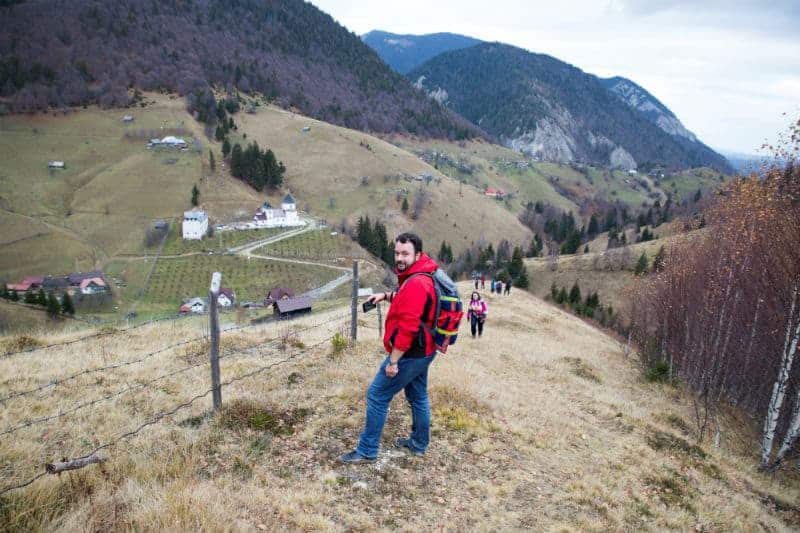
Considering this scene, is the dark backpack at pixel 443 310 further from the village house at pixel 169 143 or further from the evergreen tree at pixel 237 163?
the village house at pixel 169 143

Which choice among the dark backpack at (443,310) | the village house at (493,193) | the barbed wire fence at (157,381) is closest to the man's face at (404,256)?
the dark backpack at (443,310)

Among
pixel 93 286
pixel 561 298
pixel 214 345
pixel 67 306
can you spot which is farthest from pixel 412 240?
pixel 93 286

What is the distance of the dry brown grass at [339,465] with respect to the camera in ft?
15.3

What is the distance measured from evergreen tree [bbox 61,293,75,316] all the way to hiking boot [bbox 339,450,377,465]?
228 feet

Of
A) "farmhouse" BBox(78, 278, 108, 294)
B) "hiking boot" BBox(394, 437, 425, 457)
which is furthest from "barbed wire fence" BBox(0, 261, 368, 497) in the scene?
"farmhouse" BBox(78, 278, 108, 294)

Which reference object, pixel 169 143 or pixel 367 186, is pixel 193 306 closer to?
pixel 367 186

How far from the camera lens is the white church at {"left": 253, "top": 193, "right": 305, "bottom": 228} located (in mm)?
100625

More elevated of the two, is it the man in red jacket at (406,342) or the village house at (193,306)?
the man in red jacket at (406,342)

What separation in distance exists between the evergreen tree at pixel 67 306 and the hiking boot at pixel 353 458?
69.6 m

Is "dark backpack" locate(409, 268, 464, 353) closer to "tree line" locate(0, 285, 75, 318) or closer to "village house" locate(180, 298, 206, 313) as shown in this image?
"village house" locate(180, 298, 206, 313)

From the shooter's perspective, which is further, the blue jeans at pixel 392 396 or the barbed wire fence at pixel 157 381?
the blue jeans at pixel 392 396

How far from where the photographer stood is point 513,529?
17.8ft

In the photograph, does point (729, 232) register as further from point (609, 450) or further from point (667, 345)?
point (609, 450)

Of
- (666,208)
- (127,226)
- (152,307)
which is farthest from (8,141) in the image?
(666,208)
